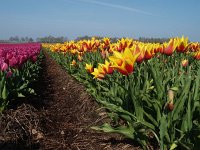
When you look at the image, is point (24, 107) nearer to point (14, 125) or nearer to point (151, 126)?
point (14, 125)

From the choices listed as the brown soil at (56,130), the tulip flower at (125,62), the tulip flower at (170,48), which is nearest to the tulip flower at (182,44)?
the tulip flower at (170,48)

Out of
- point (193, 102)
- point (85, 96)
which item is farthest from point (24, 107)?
point (193, 102)

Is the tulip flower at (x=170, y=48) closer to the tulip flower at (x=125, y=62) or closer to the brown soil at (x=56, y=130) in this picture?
the tulip flower at (x=125, y=62)

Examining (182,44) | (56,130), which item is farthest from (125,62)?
(56,130)

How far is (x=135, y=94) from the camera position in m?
3.36

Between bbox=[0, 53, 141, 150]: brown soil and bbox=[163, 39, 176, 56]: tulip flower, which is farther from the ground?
bbox=[163, 39, 176, 56]: tulip flower

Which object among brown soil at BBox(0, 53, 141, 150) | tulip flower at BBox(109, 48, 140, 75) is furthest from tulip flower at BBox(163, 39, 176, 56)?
brown soil at BBox(0, 53, 141, 150)

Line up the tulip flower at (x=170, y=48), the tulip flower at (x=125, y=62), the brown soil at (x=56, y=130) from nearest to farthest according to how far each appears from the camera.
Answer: the tulip flower at (x=125, y=62) < the tulip flower at (x=170, y=48) < the brown soil at (x=56, y=130)

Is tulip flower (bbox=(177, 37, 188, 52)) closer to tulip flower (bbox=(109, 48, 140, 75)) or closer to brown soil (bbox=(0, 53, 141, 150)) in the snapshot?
tulip flower (bbox=(109, 48, 140, 75))

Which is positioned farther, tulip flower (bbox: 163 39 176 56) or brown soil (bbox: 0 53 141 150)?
brown soil (bbox: 0 53 141 150)

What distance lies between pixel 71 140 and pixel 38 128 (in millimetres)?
544

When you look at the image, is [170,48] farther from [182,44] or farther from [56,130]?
[56,130]

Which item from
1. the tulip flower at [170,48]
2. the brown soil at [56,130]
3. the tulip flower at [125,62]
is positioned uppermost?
the tulip flower at [170,48]

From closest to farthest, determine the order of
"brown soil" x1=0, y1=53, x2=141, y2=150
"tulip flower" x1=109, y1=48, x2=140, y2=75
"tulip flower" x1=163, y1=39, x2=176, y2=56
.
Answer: "tulip flower" x1=109, y1=48, x2=140, y2=75 < "tulip flower" x1=163, y1=39, x2=176, y2=56 < "brown soil" x1=0, y1=53, x2=141, y2=150
